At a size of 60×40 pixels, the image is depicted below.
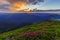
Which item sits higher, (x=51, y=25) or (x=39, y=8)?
(x=39, y=8)

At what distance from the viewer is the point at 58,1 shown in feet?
Result: 20.3

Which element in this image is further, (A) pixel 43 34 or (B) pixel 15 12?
(B) pixel 15 12

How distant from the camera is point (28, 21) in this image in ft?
20.2

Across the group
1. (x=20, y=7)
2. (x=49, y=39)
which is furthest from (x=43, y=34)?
(x=20, y=7)

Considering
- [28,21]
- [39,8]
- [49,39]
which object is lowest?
[49,39]

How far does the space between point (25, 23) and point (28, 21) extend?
0.12m

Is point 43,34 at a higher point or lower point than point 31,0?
lower

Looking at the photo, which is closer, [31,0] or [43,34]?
[43,34]

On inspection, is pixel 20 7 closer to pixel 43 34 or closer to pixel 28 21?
pixel 28 21

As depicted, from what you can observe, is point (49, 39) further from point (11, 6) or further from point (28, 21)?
point (11, 6)

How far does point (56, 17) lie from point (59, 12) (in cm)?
20

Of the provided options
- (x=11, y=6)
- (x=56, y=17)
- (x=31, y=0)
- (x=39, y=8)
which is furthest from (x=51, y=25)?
(x=11, y=6)

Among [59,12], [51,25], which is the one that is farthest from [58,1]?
[51,25]

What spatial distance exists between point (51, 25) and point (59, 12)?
20.9 inches
